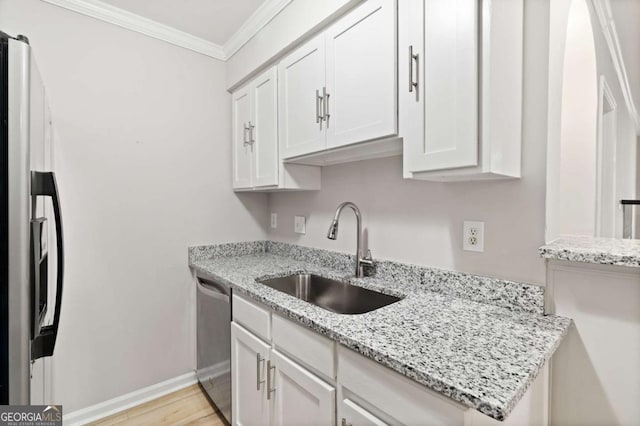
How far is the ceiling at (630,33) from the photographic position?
142 centimetres

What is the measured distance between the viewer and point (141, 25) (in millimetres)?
1924

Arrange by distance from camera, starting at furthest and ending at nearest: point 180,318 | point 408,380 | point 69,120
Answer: point 180,318, point 69,120, point 408,380

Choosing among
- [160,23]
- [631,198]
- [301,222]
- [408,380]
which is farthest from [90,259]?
[631,198]

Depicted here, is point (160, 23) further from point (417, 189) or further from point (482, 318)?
point (482, 318)

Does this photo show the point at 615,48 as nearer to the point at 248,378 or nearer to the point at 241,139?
the point at 241,139

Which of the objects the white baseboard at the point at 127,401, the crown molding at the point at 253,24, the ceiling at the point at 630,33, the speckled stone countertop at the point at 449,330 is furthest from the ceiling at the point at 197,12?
the white baseboard at the point at 127,401

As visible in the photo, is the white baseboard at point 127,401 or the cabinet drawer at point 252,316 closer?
the cabinet drawer at point 252,316

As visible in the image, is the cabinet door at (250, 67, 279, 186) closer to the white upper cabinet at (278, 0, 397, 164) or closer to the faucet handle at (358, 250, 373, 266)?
the white upper cabinet at (278, 0, 397, 164)

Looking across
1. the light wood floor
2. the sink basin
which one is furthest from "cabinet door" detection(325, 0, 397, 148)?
the light wood floor

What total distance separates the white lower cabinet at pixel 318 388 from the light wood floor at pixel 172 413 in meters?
0.35

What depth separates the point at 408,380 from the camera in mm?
767

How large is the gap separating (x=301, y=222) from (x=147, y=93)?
131 centimetres

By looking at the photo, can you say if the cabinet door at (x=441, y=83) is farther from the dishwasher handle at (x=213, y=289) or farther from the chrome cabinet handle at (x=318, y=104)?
the dishwasher handle at (x=213, y=289)

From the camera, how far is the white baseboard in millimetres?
1756
